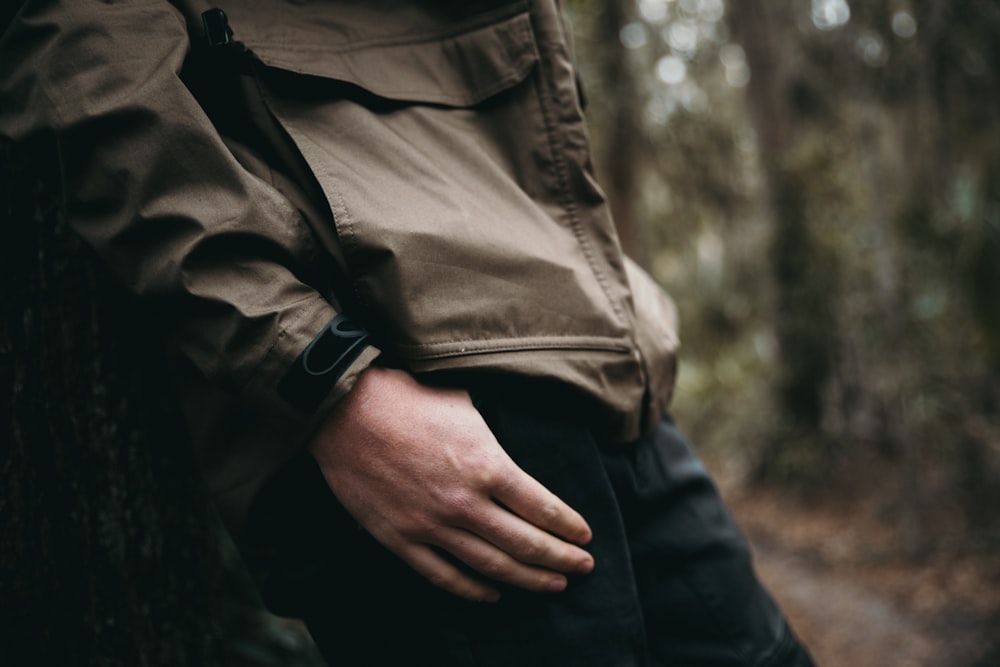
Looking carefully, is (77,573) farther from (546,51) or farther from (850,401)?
(850,401)

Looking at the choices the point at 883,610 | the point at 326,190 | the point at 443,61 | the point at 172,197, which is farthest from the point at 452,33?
the point at 883,610

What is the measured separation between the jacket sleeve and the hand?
6 cm

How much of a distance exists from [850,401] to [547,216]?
21.5ft

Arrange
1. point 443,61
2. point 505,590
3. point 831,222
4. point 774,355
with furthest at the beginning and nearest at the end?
1. point 774,355
2. point 831,222
3. point 443,61
4. point 505,590

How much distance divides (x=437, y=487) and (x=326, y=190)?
16.7 inches

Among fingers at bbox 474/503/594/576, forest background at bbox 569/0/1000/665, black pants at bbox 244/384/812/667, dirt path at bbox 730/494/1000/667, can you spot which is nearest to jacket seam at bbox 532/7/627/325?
black pants at bbox 244/384/812/667

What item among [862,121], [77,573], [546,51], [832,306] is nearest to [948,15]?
[862,121]

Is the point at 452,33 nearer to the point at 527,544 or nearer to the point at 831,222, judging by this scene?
the point at 527,544

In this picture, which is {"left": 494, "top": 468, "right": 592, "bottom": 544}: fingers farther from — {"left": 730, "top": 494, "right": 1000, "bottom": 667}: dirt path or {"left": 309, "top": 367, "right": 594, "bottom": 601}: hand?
{"left": 730, "top": 494, "right": 1000, "bottom": 667}: dirt path

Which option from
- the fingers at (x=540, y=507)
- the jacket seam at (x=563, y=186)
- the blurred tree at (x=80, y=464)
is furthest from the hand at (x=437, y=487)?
the blurred tree at (x=80, y=464)

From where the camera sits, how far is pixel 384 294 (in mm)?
933

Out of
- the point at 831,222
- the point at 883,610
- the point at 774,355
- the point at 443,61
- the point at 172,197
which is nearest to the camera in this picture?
the point at 172,197

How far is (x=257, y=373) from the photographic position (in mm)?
884

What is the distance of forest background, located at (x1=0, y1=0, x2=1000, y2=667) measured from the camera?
1.26 meters
